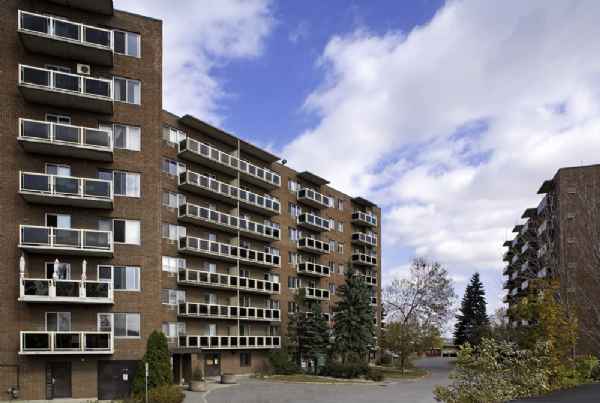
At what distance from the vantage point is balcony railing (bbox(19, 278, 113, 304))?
3478 cm

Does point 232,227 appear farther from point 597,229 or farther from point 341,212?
point 597,229

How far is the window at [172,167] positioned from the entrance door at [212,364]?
1563cm

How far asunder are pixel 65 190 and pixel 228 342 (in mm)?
22930

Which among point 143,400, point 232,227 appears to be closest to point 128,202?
point 143,400

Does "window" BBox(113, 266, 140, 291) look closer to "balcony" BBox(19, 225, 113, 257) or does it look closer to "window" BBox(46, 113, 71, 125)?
"balcony" BBox(19, 225, 113, 257)

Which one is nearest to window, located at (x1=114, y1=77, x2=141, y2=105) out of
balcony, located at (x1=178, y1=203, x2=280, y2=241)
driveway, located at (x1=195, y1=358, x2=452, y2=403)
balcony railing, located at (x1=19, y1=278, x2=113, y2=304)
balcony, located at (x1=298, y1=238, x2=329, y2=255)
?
balcony railing, located at (x1=19, y1=278, x2=113, y2=304)

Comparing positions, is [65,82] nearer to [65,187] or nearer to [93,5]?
[93,5]

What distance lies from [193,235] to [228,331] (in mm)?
9713

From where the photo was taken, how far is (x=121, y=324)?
37.8m

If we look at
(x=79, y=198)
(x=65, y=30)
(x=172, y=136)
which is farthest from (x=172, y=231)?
(x=65, y=30)

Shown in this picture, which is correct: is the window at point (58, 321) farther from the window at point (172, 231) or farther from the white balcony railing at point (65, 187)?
the window at point (172, 231)

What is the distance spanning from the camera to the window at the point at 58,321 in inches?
1422

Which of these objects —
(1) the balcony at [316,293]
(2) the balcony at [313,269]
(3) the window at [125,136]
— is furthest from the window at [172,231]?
(2) the balcony at [313,269]

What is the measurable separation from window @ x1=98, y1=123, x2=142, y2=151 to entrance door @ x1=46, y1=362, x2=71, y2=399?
13404 mm
